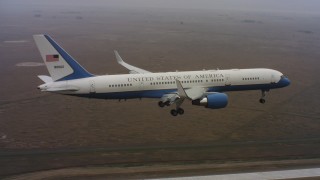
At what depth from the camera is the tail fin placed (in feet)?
176

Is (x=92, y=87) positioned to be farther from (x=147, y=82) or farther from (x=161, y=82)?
(x=161, y=82)

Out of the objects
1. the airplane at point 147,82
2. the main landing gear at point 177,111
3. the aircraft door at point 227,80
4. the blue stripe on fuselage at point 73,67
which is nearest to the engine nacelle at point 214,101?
the airplane at point 147,82

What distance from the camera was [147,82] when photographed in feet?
197

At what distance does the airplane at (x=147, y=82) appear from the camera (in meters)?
55.5

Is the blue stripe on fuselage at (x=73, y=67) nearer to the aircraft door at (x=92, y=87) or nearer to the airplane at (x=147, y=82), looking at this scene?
the airplane at (x=147, y=82)

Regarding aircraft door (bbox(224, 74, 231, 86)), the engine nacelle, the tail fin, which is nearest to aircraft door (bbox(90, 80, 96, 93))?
the tail fin

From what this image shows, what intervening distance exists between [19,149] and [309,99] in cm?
5689

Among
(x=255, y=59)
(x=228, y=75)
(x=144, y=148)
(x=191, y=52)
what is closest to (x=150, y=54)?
(x=191, y=52)

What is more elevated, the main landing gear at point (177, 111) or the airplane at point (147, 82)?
the airplane at point (147, 82)

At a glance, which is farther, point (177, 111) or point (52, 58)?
point (177, 111)

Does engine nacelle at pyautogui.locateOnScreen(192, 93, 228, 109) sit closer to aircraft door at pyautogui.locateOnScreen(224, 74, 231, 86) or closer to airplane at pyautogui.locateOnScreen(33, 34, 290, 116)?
airplane at pyautogui.locateOnScreen(33, 34, 290, 116)

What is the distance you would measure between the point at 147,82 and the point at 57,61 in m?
13.3

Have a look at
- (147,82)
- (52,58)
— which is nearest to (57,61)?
(52,58)

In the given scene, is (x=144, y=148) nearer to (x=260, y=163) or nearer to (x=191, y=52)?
(x=260, y=163)
